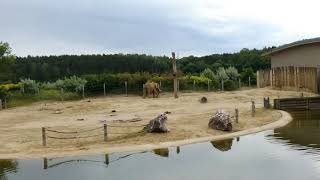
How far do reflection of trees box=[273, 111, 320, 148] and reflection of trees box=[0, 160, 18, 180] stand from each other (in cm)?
1165

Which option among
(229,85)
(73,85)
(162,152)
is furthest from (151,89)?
(162,152)

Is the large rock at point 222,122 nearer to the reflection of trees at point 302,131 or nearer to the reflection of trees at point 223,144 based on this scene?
the reflection of trees at point 223,144

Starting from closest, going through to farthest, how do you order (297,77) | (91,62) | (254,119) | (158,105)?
(254,119) < (158,105) < (297,77) < (91,62)

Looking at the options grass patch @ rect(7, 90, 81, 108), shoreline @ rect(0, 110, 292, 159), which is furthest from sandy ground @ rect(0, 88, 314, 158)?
grass patch @ rect(7, 90, 81, 108)

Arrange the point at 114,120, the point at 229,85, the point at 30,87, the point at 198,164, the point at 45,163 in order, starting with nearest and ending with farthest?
the point at 198,164 → the point at 45,163 → the point at 114,120 → the point at 30,87 → the point at 229,85

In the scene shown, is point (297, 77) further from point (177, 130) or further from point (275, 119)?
point (177, 130)

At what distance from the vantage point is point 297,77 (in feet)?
144

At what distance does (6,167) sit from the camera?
19266 mm

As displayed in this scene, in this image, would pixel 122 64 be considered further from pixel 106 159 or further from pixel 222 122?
pixel 106 159

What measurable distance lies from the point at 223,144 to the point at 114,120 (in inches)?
358

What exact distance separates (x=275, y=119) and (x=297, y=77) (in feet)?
51.2

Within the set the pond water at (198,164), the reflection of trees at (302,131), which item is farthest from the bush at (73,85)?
the pond water at (198,164)

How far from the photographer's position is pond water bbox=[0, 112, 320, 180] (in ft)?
54.8

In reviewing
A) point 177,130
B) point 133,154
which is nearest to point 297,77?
point 177,130
